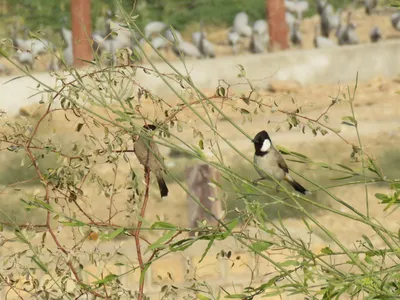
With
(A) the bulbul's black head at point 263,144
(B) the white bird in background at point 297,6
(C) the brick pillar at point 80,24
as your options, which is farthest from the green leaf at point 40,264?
(B) the white bird in background at point 297,6

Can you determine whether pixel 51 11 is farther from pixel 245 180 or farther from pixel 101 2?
pixel 245 180

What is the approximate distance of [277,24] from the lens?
609 inches

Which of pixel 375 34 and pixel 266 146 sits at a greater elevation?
pixel 266 146

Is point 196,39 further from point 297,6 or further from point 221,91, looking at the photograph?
point 221,91

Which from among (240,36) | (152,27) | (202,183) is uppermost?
(202,183)

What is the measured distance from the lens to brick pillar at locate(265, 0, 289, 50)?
50.3ft

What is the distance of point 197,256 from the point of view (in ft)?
21.1

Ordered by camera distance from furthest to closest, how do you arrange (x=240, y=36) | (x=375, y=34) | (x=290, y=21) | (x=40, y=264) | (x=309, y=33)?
1. (x=309, y=33)
2. (x=240, y=36)
3. (x=290, y=21)
4. (x=375, y=34)
5. (x=40, y=264)

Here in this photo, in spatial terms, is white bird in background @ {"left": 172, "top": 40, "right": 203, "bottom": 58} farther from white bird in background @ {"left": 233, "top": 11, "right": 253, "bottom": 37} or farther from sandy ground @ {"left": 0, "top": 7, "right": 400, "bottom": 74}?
white bird in background @ {"left": 233, "top": 11, "right": 253, "bottom": 37}

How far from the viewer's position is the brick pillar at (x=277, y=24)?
15.3m

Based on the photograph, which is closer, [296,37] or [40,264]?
[40,264]

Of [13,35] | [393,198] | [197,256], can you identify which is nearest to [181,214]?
[197,256]

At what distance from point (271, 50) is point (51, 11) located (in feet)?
12.6

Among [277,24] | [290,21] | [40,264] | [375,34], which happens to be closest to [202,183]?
[40,264]
